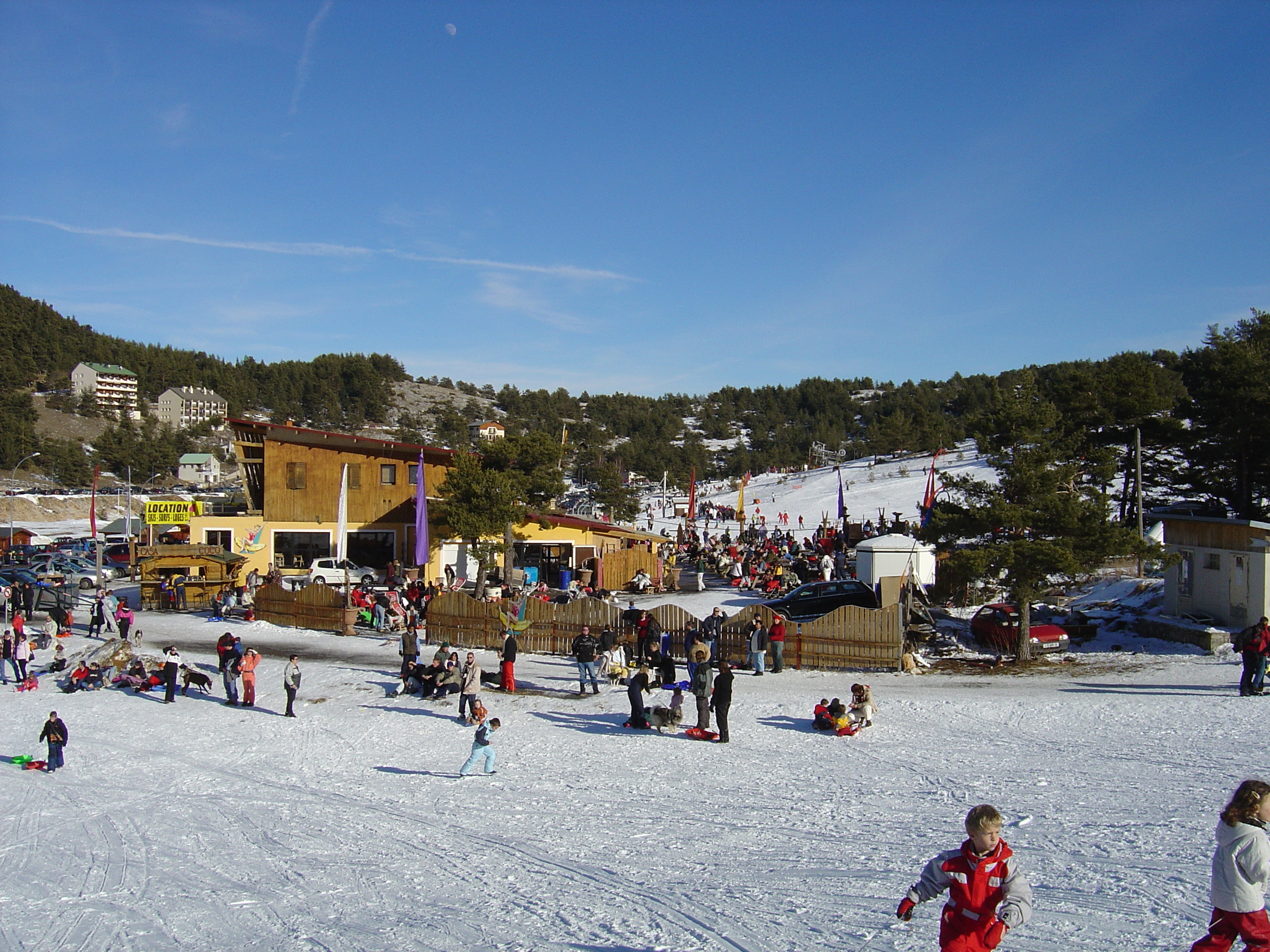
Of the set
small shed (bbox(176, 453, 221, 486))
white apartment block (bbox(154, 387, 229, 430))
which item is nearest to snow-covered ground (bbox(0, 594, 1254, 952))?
small shed (bbox(176, 453, 221, 486))

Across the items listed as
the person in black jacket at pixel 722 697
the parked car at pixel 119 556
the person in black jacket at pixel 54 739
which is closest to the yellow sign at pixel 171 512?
the parked car at pixel 119 556

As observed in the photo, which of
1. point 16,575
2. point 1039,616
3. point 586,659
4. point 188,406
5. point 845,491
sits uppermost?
point 188,406

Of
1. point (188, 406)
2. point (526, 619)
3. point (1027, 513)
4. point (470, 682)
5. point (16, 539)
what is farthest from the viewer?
point (188, 406)

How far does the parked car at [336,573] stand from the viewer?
29.6 metres

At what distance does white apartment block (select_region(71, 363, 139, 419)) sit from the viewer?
141000 millimetres

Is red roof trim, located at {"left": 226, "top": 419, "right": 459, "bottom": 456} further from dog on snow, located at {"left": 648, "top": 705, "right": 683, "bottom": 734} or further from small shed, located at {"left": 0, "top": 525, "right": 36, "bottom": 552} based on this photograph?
small shed, located at {"left": 0, "top": 525, "right": 36, "bottom": 552}

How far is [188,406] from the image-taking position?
481 feet

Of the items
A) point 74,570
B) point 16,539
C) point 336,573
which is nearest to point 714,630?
point 336,573

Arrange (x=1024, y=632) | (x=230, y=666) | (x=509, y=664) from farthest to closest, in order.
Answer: (x=1024, y=632), (x=509, y=664), (x=230, y=666)

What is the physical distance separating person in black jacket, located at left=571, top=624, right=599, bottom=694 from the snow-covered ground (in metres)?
0.45

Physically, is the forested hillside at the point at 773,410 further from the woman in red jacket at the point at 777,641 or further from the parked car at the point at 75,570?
the parked car at the point at 75,570

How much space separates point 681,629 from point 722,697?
6.28m

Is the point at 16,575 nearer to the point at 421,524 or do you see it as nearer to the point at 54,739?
the point at 421,524

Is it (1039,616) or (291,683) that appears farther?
(1039,616)
